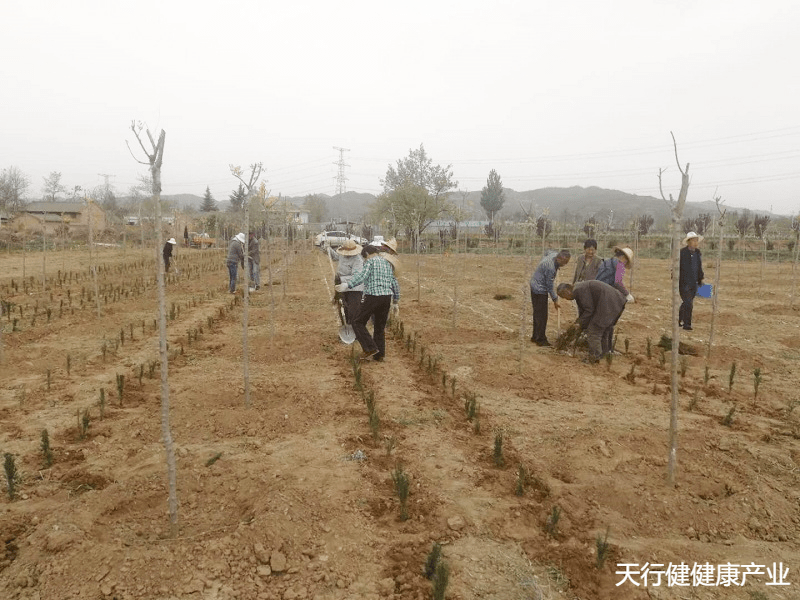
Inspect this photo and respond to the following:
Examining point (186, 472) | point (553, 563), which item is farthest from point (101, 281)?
point (553, 563)

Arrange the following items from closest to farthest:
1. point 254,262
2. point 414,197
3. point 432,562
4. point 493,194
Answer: point 432,562 → point 254,262 → point 414,197 → point 493,194

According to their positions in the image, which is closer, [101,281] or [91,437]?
[91,437]

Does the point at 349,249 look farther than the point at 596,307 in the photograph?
Yes

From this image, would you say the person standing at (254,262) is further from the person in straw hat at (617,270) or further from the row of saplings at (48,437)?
the person in straw hat at (617,270)

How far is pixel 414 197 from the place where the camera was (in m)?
29.5

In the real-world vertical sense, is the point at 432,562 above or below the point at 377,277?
below

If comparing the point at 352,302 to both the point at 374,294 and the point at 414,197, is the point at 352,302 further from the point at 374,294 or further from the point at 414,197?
the point at 414,197

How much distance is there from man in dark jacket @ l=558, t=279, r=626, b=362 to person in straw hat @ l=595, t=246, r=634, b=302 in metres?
0.20

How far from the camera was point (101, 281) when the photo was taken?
44.0 feet

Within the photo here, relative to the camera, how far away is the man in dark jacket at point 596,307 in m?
5.59

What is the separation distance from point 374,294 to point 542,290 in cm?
215

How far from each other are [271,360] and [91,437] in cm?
224

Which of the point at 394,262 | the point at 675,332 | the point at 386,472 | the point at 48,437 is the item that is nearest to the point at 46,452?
the point at 48,437

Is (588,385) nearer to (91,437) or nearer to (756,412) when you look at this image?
(756,412)
